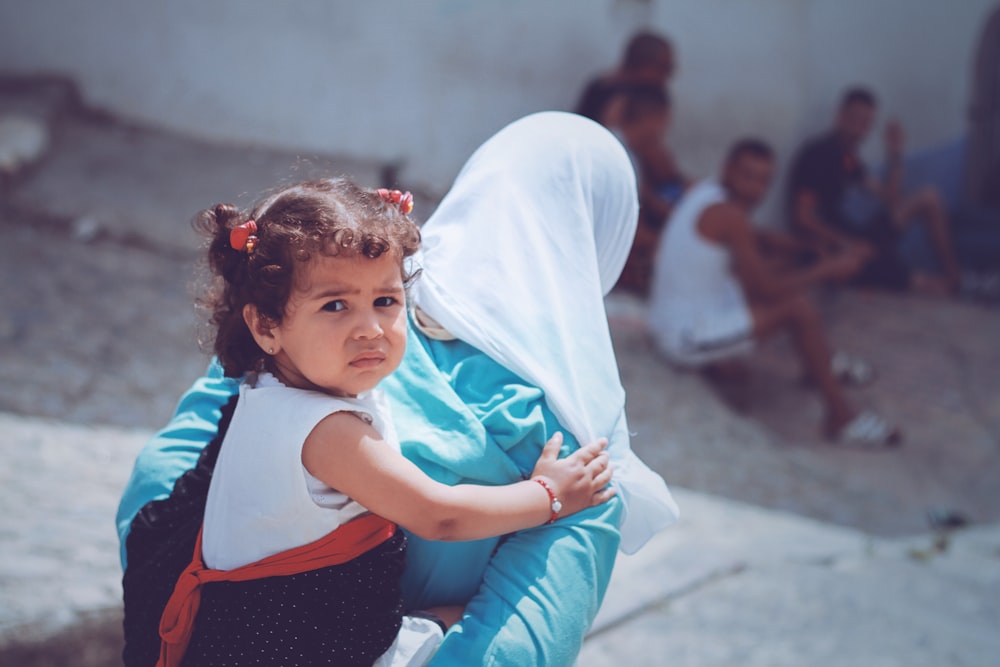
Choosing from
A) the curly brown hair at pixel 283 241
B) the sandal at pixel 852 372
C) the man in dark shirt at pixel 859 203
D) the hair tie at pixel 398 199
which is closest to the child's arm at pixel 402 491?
the curly brown hair at pixel 283 241

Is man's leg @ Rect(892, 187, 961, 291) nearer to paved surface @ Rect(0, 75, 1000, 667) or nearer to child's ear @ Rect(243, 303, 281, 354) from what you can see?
paved surface @ Rect(0, 75, 1000, 667)

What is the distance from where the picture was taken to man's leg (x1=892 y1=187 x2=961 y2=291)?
7812 millimetres

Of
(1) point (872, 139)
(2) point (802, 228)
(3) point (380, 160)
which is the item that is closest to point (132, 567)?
(3) point (380, 160)

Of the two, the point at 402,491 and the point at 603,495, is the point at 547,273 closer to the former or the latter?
the point at 603,495

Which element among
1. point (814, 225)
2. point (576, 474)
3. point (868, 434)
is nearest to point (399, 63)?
point (814, 225)

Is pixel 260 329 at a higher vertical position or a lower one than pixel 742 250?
higher

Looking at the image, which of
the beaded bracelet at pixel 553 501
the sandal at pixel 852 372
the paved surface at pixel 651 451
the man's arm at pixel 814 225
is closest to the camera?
the beaded bracelet at pixel 553 501

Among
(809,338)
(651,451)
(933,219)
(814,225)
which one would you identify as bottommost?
(651,451)

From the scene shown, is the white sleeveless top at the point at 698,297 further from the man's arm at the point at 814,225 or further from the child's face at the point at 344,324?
the child's face at the point at 344,324

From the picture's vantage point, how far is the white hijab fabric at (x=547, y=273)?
1805 mm

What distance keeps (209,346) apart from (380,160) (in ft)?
13.5

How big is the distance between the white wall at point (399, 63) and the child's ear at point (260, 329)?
435 centimetres

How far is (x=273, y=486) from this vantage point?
1.51m

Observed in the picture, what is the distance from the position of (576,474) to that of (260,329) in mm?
584
